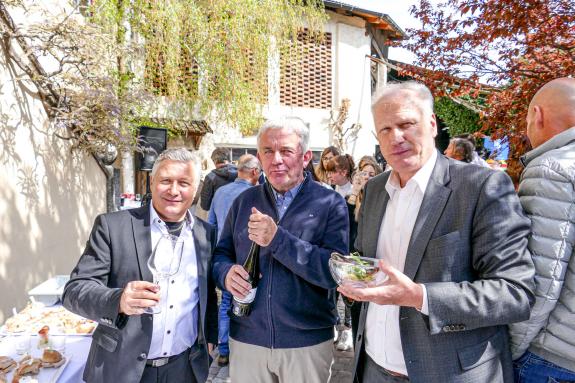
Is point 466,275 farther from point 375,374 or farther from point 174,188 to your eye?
point 174,188

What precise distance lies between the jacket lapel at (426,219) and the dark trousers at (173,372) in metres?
1.28

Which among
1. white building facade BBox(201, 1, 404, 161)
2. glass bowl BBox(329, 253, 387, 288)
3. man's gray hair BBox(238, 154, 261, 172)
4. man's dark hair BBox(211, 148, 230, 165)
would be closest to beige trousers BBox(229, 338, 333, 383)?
glass bowl BBox(329, 253, 387, 288)

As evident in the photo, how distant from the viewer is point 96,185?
647 cm

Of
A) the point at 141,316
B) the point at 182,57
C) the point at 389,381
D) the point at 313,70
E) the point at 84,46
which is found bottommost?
the point at 389,381

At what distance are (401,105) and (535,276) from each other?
85cm

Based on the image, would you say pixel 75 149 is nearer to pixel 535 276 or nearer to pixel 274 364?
pixel 274 364

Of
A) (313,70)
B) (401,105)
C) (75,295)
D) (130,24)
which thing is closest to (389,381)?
(401,105)

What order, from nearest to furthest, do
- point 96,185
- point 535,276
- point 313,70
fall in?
point 535,276
point 96,185
point 313,70

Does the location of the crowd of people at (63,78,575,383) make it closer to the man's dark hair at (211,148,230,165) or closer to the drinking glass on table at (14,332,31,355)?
the drinking glass on table at (14,332,31,355)

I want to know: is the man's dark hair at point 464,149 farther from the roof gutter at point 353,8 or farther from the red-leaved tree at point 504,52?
the roof gutter at point 353,8

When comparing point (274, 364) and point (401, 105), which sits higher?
point (401, 105)

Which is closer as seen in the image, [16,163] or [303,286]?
[303,286]

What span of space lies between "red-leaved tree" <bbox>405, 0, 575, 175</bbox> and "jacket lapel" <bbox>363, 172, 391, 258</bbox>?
97.3 inches

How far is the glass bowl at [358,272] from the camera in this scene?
148cm
